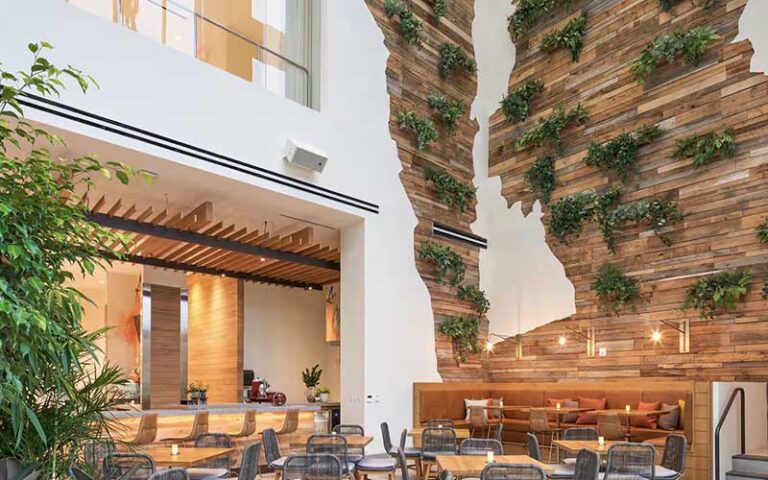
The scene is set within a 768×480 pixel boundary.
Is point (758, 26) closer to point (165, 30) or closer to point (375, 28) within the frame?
point (375, 28)

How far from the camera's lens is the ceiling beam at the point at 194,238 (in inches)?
326

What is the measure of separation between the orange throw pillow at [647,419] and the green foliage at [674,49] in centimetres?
510

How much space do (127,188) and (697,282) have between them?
316 inches

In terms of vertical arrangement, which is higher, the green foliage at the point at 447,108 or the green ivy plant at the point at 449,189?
the green foliage at the point at 447,108

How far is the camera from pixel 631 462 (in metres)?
5.58

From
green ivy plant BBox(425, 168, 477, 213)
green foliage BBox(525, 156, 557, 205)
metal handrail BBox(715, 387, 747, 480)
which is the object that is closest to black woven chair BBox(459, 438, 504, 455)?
metal handrail BBox(715, 387, 747, 480)

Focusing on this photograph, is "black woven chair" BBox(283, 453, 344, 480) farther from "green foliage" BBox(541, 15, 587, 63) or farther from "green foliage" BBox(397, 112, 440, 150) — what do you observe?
"green foliage" BBox(541, 15, 587, 63)

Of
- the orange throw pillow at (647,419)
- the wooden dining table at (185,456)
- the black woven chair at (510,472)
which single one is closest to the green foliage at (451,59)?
the orange throw pillow at (647,419)

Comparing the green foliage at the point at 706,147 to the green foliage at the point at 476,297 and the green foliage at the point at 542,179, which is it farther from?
the green foliage at the point at 476,297

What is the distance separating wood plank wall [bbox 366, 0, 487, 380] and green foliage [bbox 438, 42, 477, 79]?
11 cm

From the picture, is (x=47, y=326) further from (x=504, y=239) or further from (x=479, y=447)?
(x=504, y=239)

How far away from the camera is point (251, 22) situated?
28.3 ft

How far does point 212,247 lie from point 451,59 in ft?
17.9

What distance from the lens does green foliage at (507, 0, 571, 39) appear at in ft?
39.0
